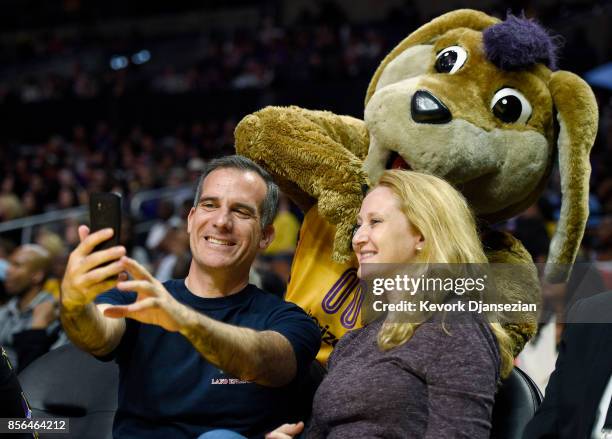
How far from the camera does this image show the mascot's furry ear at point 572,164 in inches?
92.7

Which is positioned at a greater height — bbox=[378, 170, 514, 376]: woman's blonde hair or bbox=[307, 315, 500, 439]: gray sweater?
bbox=[378, 170, 514, 376]: woman's blonde hair

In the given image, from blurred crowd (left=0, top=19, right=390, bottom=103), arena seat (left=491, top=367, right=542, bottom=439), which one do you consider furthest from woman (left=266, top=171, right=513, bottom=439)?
blurred crowd (left=0, top=19, right=390, bottom=103)

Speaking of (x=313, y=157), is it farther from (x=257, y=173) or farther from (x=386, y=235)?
(x=386, y=235)

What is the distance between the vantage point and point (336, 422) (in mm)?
1788

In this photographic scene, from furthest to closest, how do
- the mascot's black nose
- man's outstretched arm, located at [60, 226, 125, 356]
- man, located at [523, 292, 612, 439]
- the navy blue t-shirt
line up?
1. the mascot's black nose
2. the navy blue t-shirt
3. man's outstretched arm, located at [60, 226, 125, 356]
4. man, located at [523, 292, 612, 439]

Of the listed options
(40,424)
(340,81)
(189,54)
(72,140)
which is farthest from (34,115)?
(40,424)

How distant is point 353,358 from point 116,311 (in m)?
0.52

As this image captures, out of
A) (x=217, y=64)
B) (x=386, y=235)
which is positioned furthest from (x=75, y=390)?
(x=217, y=64)

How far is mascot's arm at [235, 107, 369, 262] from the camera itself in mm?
2344

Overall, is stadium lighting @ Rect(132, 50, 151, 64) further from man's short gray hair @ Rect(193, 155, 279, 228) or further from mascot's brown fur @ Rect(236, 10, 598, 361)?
man's short gray hair @ Rect(193, 155, 279, 228)

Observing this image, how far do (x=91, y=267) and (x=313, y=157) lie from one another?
91 centimetres

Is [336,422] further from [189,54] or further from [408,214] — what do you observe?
[189,54]

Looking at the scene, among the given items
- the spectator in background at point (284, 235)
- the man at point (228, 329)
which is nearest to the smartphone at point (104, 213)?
the man at point (228, 329)

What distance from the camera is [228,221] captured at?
206 cm
